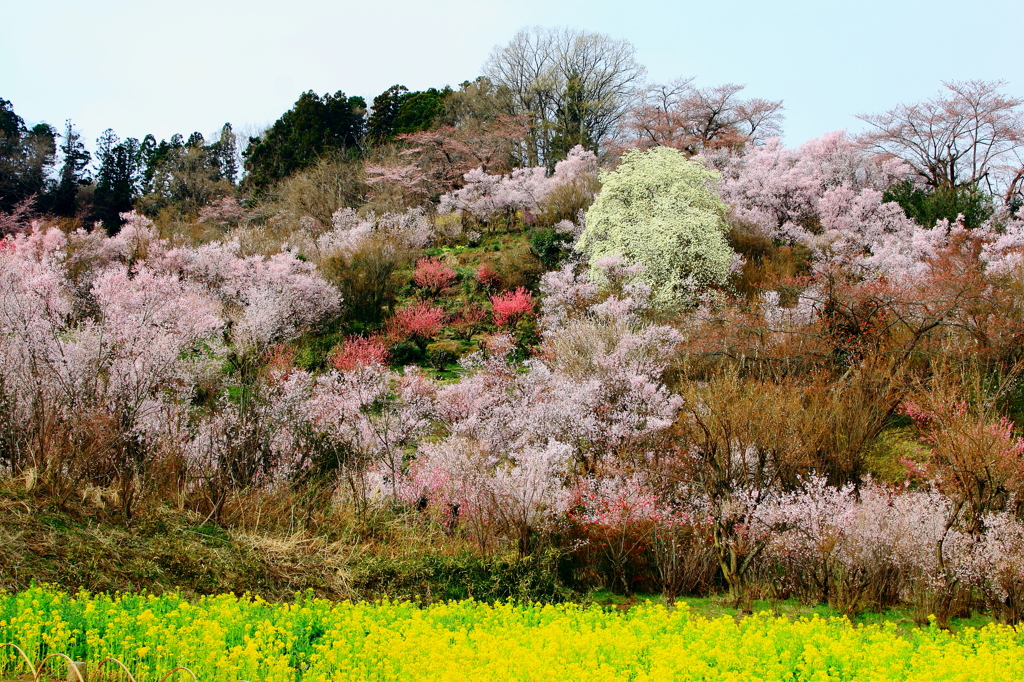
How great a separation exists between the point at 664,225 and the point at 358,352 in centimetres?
978

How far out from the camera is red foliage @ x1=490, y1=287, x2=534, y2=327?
21.0m

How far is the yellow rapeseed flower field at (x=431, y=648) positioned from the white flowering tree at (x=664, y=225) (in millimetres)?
14372

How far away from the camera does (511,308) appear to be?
2097cm

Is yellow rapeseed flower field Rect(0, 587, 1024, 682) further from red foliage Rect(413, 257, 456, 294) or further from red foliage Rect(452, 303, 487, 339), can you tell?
red foliage Rect(413, 257, 456, 294)

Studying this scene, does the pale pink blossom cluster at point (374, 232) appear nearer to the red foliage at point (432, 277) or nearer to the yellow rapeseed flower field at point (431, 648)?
the red foliage at point (432, 277)

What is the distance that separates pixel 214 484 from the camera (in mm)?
9883

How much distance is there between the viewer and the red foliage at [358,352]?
16.5 meters

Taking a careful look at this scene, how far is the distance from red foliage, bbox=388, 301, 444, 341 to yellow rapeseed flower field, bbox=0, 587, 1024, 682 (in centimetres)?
1371

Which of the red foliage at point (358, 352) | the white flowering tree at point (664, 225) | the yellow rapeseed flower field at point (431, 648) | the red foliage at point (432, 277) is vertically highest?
the white flowering tree at point (664, 225)

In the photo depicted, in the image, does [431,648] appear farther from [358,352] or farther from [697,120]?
[697,120]

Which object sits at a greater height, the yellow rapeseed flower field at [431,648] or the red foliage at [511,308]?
the red foliage at [511,308]

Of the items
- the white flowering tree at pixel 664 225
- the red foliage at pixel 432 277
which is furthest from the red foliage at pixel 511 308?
the red foliage at pixel 432 277

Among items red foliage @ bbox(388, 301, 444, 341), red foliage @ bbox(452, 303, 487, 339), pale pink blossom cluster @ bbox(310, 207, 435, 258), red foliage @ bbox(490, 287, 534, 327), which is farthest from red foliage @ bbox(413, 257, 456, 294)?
red foliage @ bbox(490, 287, 534, 327)

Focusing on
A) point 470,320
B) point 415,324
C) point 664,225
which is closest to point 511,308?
point 470,320
